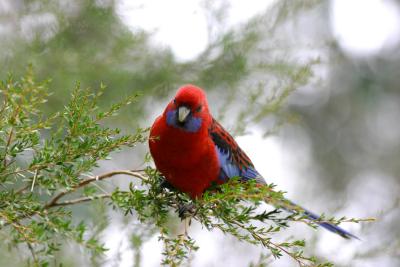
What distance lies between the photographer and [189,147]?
2855 mm

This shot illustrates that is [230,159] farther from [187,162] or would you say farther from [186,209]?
[186,209]

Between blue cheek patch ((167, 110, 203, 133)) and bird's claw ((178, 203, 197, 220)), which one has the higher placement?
blue cheek patch ((167, 110, 203, 133))

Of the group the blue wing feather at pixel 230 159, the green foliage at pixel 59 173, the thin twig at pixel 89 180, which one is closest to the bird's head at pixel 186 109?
the blue wing feather at pixel 230 159

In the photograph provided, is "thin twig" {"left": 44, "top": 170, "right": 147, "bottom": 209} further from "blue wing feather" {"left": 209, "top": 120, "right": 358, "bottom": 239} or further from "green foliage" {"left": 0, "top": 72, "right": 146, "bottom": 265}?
"blue wing feather" {"left": 209, "top": 120, "right": 358, "bottom": 239}

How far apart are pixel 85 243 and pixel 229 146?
166 cm

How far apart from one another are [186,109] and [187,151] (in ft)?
Answer: 0.69

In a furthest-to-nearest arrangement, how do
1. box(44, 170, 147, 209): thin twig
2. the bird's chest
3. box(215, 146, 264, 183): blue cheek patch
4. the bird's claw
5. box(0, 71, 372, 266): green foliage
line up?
1. box(215, 146, 264, 183): blue cheek patch
2. the bird's chest
3. the bird's claw
4. box(44, 170, 147, 209): thin twig
5. box(0, 71, 372, 266): green foliage

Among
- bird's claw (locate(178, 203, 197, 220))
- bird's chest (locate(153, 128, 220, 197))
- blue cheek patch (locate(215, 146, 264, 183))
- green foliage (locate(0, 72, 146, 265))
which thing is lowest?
green foliage (locate(0, 72, 146, 265))

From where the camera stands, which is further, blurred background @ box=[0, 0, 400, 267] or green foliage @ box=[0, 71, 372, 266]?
blurred background @ box=[0, 0, 400, 267]

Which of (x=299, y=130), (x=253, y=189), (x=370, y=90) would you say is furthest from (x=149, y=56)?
(x=370, y=90)

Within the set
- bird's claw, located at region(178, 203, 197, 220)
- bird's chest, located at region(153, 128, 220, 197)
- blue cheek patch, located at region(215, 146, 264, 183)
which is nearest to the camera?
bird's claw, located at region(178, 203, 197, 220)

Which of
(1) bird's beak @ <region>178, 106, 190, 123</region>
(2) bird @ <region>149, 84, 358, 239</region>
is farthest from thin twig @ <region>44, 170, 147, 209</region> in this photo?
(1) bird's beak @ <region>178, 106, 190, 123</region>

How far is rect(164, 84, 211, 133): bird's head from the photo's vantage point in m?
2.85

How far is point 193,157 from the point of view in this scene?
286 centimetres
